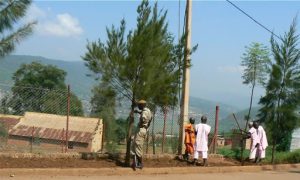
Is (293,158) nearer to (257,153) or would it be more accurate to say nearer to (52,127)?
(257,153)

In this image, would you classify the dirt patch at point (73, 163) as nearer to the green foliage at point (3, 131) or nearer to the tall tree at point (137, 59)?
the tall tree at point (137, 59)

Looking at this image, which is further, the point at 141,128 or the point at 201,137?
the point at 201,137

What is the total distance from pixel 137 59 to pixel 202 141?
317 centimetres

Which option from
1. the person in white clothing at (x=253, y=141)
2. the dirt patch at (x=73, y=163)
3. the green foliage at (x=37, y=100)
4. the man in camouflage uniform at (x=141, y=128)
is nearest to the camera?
the dirt patch at (x=73, y=163)

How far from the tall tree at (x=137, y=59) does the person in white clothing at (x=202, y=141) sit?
80.4 inches

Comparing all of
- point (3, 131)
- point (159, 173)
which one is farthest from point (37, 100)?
point (159, 173)

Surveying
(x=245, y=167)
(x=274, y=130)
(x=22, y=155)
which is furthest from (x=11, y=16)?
(x=274, y=130)

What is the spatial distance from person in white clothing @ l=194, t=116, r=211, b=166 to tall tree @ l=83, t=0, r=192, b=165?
80.4 inches

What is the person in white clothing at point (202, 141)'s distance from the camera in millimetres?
14125

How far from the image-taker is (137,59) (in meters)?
12.6

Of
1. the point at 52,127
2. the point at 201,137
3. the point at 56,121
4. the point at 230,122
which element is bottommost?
the point at 52,127

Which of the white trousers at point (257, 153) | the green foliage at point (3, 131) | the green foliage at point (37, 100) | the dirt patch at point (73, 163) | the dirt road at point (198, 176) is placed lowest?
the dirt road at point (198, 176)

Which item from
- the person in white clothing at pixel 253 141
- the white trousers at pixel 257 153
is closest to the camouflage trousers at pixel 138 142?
the person in white clothing at pixel 253 141

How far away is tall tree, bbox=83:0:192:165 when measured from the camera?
12594mm
